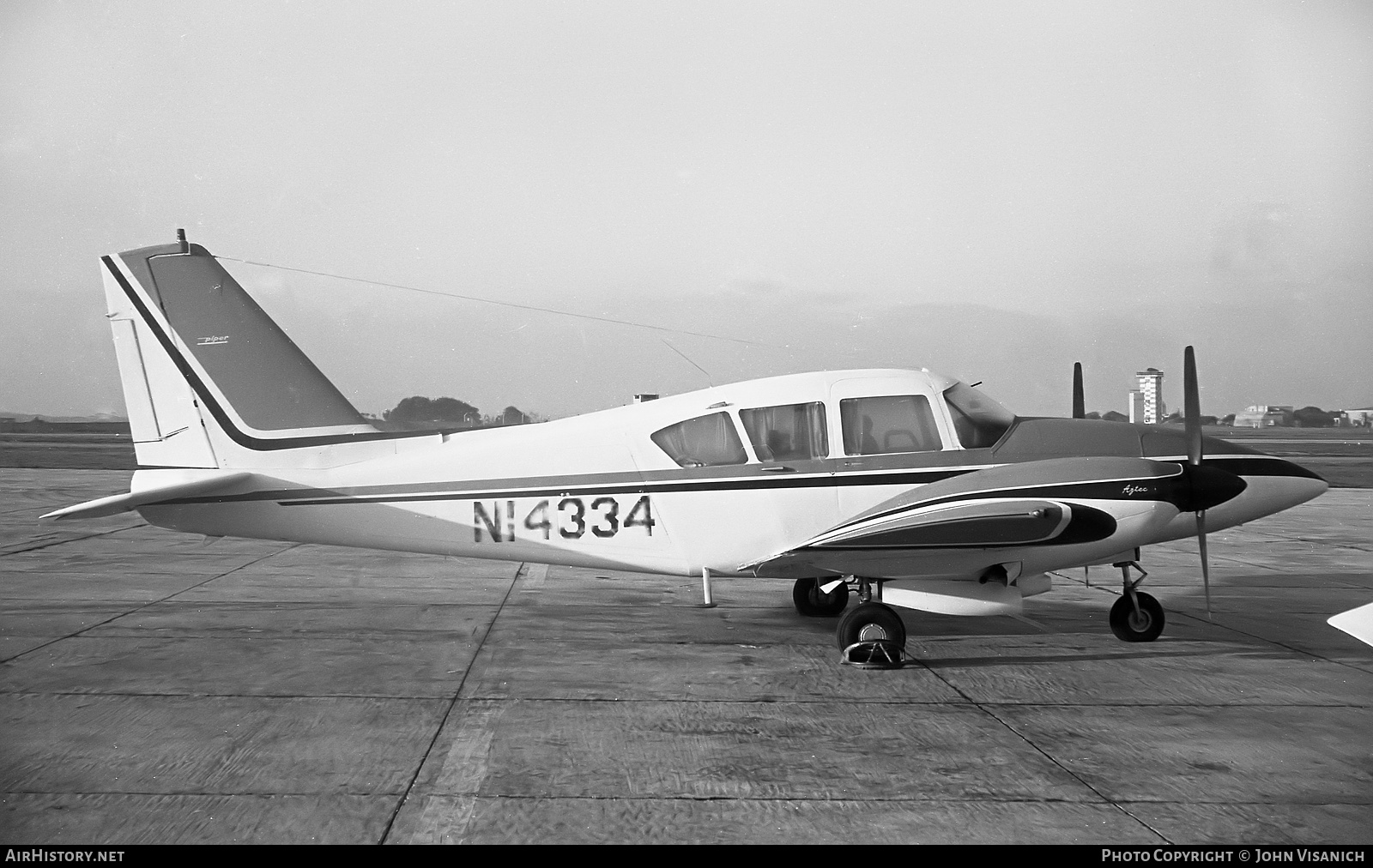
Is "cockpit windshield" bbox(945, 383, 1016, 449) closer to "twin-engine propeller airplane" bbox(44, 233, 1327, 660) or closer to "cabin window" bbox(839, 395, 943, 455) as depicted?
"twin-engine propeller airplane" bbox(44, 233, 1327, 660)

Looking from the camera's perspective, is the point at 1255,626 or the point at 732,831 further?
the point at 1255,626

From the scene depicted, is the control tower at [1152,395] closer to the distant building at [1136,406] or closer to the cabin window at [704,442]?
the distant building at [1136,406]

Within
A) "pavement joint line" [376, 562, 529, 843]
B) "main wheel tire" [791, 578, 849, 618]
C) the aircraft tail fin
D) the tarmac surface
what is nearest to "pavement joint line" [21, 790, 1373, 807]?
the tarmac surface

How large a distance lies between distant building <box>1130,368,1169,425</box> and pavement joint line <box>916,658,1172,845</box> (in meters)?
6.72

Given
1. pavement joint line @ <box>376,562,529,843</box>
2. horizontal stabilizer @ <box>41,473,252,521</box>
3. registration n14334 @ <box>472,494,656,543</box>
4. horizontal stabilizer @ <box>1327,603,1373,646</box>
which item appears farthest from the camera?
registration n14334 @ <box>472,494,656,543</box>

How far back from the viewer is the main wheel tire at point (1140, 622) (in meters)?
8.25

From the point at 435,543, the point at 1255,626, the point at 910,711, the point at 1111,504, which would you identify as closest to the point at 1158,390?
the point at 1255,626

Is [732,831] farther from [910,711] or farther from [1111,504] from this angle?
[1111,504]

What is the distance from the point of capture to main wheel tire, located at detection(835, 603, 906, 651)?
7.42 meters

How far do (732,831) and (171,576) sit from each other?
386 inches

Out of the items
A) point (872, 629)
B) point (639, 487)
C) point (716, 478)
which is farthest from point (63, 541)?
point (872, 629)

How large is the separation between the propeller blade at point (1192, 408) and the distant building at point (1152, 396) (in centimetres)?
456
